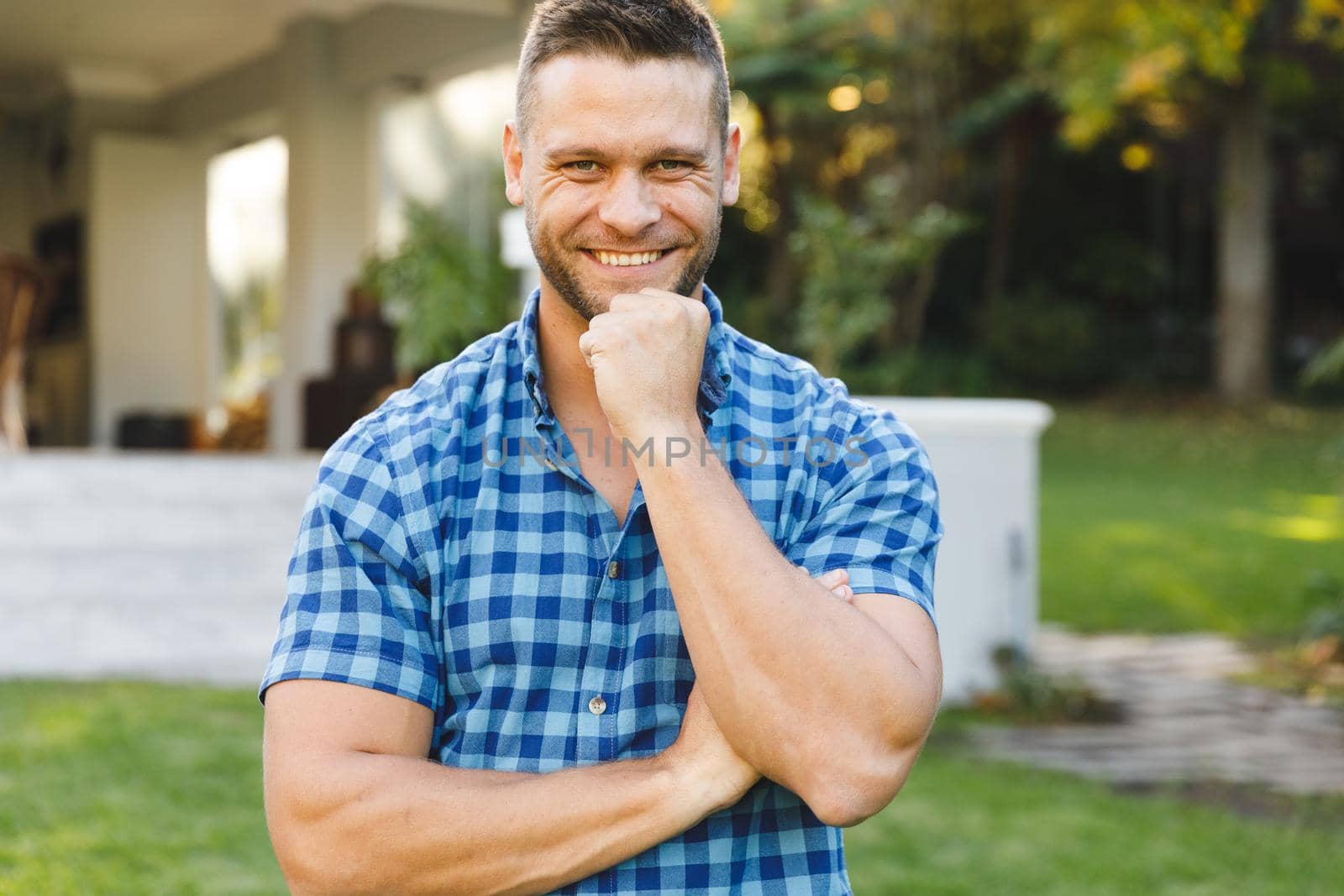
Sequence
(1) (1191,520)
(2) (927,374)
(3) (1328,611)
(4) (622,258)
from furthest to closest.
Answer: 1. (2) (927,374)
2. (1) (1191,520)
3. (3) (1328,611)
4. (4) (622,258)

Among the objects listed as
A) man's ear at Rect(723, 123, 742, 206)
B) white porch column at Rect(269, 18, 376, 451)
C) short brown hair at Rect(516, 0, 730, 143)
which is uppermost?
white porch column at Rect(269, 18, 376, 451)

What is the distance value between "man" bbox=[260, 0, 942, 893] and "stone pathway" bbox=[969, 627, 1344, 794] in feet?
11.2

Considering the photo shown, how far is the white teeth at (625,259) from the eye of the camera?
165 centimetres

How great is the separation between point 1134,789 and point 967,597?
4.18 feet

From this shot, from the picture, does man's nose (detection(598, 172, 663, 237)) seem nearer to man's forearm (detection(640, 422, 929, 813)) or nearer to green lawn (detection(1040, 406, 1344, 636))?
man's forearm (detection(640, 422, 929, 813))

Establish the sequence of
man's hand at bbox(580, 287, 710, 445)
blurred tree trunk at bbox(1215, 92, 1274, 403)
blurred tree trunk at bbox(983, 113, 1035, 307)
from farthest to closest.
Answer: blurred tree trunk at bbox(983, 113, 1035, 307), blurred tree trunk at bbox(1215, 92, 1274, 403), man's hand at bbox(580, 287, 710, 445)

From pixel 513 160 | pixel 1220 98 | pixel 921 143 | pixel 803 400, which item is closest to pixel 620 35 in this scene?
pixel 513 160

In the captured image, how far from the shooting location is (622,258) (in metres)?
1.65

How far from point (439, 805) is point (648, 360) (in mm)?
528

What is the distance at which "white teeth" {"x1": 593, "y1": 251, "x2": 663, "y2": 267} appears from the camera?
165 centimetres

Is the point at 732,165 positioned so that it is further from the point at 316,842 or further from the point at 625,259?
the point at 316,842

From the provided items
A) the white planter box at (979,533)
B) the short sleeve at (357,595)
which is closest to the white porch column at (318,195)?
the white planter box at (979,533)

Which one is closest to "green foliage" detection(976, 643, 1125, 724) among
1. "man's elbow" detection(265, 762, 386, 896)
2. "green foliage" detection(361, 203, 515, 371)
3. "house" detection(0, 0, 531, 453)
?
"green foliage" detection(361, 203, 515, 371)

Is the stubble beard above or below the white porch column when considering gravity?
below
